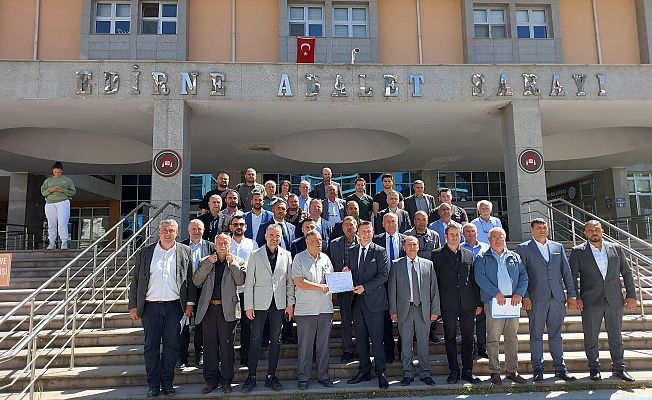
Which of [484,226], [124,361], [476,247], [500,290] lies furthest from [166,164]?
[500,290]

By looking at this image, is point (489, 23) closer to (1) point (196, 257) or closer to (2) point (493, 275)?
(2) point (493, 275)

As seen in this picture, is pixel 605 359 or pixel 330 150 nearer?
pixel 605 359

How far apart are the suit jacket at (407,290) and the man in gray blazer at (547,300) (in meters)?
1.08

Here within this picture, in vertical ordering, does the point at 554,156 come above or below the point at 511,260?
above

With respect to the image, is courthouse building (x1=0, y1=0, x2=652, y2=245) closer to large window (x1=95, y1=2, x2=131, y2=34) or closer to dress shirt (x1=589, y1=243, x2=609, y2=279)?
large window (x1=95, y1=2, x2=131, y2=34)

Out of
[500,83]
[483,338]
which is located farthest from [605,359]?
[500,83]

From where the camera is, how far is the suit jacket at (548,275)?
568 cm

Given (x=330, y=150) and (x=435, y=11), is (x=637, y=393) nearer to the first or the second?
(x=330, y=150)

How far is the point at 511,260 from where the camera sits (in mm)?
5676

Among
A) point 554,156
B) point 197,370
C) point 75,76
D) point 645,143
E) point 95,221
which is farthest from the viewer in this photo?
point 95,221

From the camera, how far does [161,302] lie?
5.43 meters

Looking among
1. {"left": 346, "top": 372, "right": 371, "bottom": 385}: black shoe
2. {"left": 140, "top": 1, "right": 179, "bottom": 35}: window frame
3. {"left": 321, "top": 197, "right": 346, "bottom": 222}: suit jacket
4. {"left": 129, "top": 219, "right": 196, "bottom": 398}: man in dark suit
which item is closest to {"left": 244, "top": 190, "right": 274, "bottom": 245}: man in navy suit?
{"left": 321, "top": 197, "right": 346, "bottom": 222}: suit jacket

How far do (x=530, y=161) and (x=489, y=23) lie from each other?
7234 mm

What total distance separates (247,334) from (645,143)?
14028 millimetres
